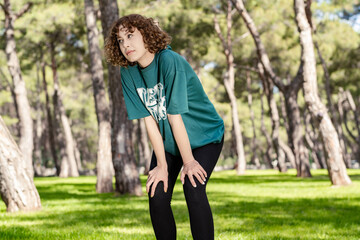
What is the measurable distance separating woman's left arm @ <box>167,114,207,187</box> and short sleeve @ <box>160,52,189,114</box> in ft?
0.18

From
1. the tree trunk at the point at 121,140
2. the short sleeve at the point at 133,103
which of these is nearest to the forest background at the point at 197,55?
the tree trunk at the point at 121,140

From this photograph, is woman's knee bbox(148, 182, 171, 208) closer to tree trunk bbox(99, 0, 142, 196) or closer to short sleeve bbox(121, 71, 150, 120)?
short sleeve bbox(121, 71, 150, 120)

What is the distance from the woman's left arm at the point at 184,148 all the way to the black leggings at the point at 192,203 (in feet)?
0.16

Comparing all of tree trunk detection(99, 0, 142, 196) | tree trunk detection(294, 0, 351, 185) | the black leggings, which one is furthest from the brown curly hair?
tree trunk detection(294, 0, 351, 185)

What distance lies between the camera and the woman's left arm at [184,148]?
3025mm

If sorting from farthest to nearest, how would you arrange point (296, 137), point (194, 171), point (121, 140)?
point (296, 137) → point (121, 140) → point (194, 171)

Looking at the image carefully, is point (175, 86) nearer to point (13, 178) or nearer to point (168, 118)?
point (168, 118)

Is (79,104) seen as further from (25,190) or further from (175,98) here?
(175,98)

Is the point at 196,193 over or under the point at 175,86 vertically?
under

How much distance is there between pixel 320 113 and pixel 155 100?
36.3 feet

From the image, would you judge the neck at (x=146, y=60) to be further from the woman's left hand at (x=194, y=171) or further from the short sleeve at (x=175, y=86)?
the woman's left hand at (x=194, y=171)

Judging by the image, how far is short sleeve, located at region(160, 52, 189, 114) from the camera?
303 cm

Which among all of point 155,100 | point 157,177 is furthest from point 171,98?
point 157,177

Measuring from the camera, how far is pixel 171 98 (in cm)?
303
